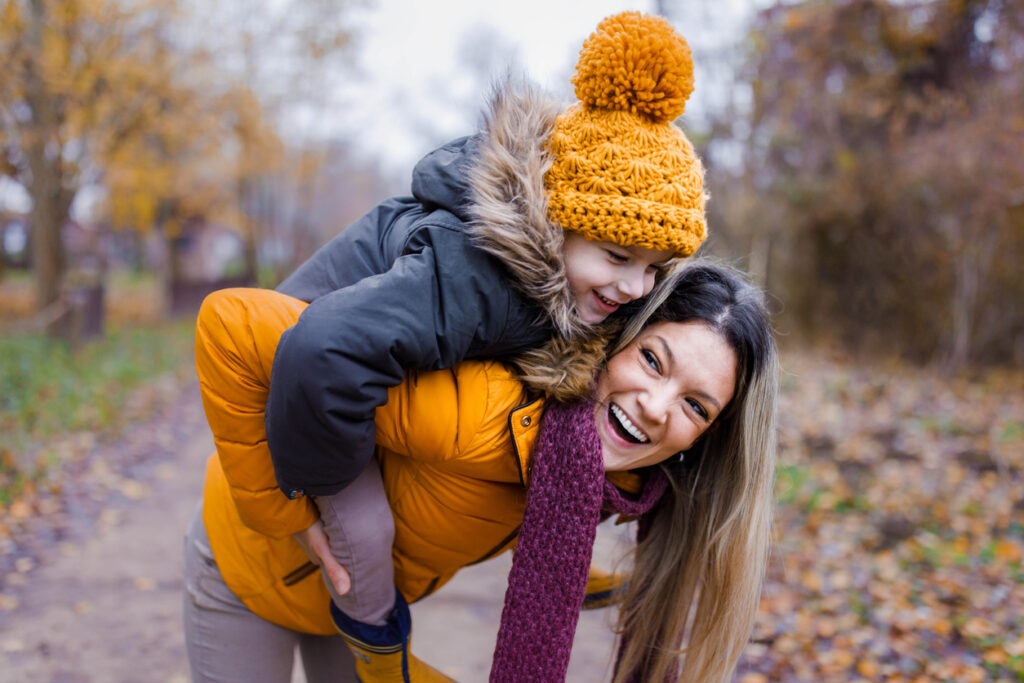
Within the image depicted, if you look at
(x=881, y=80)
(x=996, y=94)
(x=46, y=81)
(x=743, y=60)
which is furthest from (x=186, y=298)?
(x=996, y=94)

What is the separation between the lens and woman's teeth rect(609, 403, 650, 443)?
6.05ft

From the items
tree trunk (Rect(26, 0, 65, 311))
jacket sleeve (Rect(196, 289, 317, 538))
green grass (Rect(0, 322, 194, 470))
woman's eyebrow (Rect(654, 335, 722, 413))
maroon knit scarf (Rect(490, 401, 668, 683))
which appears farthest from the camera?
tree trunk (Rect(26, 0, 65, 311))

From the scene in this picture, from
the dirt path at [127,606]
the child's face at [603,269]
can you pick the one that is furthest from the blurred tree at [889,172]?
the child's face at [603,269]

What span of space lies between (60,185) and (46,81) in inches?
74.5

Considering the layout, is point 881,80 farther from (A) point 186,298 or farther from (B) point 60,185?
(A) point 186,298

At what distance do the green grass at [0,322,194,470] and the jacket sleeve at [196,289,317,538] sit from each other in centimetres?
475

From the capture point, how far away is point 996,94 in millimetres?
8578

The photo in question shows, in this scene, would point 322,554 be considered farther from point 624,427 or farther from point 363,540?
point 624,427

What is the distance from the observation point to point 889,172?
10.4 meters

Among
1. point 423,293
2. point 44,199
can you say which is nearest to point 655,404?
point 423,293

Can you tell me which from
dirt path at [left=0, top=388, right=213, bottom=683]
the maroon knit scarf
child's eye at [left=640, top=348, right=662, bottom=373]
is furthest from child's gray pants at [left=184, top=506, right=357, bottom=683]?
dirt path at [left=0, top=388, right=213, bottom=683]

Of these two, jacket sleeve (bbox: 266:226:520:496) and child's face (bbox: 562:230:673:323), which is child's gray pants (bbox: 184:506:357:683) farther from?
child's face (bbox: 562:230:673:323)

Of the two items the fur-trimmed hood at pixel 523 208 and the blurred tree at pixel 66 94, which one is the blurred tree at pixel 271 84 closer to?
the blurred tree at pixel 66 94

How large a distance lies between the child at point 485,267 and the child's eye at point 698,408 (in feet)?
0.88
